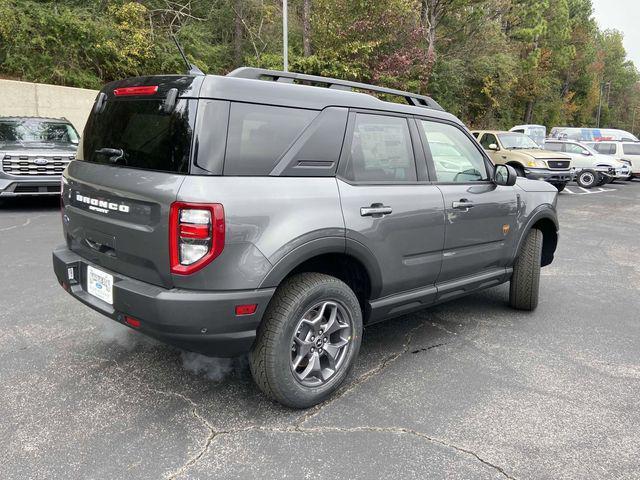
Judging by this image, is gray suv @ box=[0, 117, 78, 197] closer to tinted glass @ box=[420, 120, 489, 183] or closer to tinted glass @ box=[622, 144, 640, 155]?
tinted glass @ box=[420, 120, 489, 183]

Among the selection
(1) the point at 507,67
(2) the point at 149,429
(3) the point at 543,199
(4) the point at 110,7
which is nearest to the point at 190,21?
(4) the point at 110,7

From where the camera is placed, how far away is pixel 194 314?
254 cm

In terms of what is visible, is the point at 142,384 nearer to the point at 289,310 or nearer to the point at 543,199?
the point at 289,310

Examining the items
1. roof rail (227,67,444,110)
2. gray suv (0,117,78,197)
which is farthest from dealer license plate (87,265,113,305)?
gray suv (0,117,78,197)

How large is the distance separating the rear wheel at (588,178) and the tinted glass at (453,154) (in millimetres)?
16341

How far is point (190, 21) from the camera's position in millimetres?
21172

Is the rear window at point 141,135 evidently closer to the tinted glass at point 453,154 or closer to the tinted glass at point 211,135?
the tinted glass at point 211,135

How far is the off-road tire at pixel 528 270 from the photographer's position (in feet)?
15.0

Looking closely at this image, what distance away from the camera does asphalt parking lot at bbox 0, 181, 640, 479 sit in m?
2.51

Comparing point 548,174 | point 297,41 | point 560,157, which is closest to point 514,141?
point 560,157

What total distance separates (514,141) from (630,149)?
9309 millimetres

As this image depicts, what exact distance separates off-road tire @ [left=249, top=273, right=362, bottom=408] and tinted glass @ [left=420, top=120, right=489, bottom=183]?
4.47ft

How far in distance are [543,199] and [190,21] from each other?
1996cm

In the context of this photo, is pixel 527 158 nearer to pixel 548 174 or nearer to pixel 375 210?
pixel 548 174
